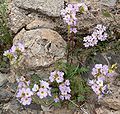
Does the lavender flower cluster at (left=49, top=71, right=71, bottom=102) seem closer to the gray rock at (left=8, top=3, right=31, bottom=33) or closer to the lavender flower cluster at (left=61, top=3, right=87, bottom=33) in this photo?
the lavender flower cluster at (left=61, top=3, right=87, bottom=33)

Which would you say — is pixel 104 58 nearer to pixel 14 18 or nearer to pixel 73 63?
pixel 73 63

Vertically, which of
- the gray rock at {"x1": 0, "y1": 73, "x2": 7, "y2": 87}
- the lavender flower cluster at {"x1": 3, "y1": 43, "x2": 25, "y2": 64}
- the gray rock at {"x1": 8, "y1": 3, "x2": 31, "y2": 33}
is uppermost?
the lavender flower cluster at {"x1": 3, "y1": 43, "x2": 25, "y2": 64}

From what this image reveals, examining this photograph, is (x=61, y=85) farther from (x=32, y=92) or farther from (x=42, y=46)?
(x=42, y=46)

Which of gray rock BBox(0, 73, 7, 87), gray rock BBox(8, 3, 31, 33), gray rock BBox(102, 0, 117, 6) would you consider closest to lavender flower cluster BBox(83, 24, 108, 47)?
gray rock BBox(102, 0, 117, 6)

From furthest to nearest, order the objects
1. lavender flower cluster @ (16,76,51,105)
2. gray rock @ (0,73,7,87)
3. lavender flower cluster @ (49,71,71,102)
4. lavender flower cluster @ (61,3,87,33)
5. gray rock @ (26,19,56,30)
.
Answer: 1. gray rock @ (26,19,56,30)
2. gray rock @ (0,73,7,87)
3. lavender flower cluster @ (61,3,87,33)
4. lavender flower cluster @ (49,71,71,102)
5. lavender flower cluster @ (16,76,51,105)

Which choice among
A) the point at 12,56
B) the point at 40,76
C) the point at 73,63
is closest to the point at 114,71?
the point at 73,63

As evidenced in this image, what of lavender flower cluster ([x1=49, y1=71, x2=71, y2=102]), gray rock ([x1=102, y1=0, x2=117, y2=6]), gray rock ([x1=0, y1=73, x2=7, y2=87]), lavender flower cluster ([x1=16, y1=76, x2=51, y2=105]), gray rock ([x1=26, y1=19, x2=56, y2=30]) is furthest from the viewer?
gray rock ([x1=102, y1=0, x2=117, y2=6])
